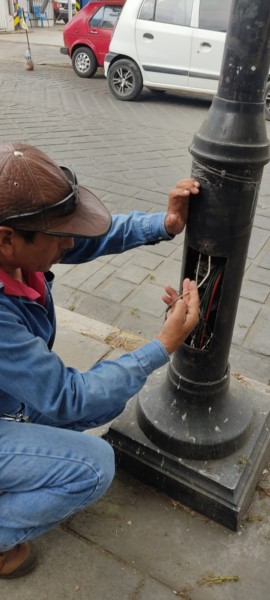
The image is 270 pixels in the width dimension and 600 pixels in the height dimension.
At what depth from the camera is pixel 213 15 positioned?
7660 mm

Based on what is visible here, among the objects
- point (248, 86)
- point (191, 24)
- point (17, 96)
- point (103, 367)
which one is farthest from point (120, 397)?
point (17, 96)

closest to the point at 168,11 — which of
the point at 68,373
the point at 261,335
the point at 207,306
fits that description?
the point at 261,335

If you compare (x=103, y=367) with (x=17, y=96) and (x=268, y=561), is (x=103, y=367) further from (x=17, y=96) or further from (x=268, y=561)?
(x=17, y=96)

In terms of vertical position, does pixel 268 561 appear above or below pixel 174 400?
below

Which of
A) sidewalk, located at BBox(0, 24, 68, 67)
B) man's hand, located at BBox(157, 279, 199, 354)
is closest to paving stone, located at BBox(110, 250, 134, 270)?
man's hand, located at BBox(157, 279, 199, 354)

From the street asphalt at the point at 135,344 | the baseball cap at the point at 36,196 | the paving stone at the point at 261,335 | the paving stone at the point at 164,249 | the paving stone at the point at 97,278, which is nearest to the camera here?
the baseball cap at the point at 36,196

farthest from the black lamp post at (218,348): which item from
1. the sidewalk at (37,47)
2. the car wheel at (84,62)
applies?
the sidewalk at (37,47)

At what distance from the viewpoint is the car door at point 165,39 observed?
7.78 metres

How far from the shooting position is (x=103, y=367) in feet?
5.14

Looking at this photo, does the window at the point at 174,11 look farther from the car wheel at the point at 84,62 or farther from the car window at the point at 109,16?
the car wheel at the point at 84,62

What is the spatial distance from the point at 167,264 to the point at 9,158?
8.23 ft

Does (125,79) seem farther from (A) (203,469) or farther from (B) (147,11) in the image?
(A) (203,469)

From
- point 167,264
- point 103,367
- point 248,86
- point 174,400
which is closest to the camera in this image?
point 248,86

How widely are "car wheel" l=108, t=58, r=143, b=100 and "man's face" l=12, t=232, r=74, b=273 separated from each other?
793 centimetres
